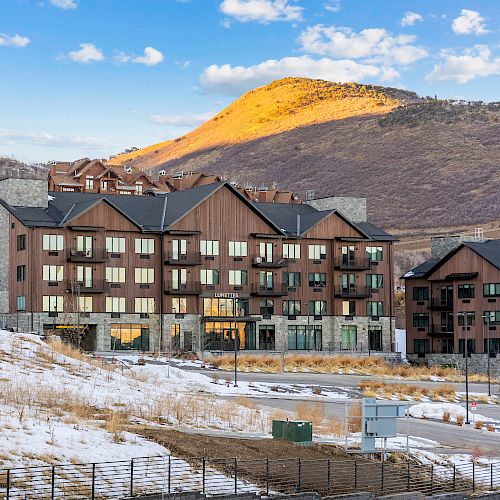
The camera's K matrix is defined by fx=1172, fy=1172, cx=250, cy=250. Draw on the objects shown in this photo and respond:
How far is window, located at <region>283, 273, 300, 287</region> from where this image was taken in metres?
105

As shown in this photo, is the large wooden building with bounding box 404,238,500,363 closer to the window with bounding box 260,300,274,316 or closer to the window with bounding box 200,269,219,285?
the window with bounding box 260,300,274,316

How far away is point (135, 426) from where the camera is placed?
38.3m

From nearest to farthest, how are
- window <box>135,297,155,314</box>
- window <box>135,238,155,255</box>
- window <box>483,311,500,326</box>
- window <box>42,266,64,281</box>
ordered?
window <box>42,266,64,281</box>, window <box>135,297,155,314</box>, window <box>135,238,155,255</box>, window <box>483,311,500,326</box>

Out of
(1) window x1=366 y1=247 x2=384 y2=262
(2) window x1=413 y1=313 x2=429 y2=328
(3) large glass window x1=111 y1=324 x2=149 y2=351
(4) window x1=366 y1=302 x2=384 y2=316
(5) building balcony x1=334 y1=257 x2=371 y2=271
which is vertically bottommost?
(3) large glass window x1=111 y1=324 x2=149 y2=351

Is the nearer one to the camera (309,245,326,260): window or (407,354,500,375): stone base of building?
(407,354,500,375): stone base of building

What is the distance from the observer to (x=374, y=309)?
108 metres

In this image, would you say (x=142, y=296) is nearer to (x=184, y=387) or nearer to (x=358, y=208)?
(x=358, y=208)

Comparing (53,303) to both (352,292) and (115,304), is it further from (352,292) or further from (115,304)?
(352,292)

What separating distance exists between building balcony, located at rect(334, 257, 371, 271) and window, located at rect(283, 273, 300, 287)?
3669 millimetres

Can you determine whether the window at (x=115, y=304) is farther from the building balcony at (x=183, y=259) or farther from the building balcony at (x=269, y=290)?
the building balcony at (x=269, y=290)

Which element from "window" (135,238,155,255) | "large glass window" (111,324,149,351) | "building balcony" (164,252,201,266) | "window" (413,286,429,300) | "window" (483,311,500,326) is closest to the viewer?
"large glass window" (111,324,149,351)

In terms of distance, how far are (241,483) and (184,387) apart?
82.9ft

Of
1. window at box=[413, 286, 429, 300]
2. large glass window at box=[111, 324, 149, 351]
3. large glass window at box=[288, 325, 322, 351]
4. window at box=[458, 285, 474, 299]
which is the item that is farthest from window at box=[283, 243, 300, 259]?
large glass window at box=[111, 324, 149, 351]

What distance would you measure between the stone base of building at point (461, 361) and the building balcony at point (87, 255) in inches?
1254
